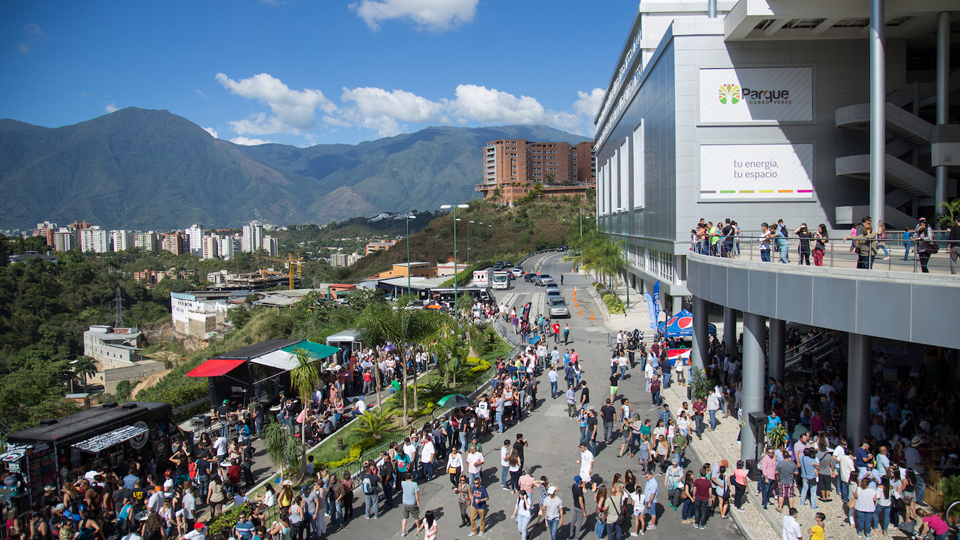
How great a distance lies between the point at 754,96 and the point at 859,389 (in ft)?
60.7

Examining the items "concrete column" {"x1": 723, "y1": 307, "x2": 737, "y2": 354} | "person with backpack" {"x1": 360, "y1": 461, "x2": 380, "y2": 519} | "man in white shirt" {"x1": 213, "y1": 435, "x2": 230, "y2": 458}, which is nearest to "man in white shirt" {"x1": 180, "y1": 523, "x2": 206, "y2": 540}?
"person with backpack" {"x1": 360, "y1": 461, "x2": 380, "y2": 519}

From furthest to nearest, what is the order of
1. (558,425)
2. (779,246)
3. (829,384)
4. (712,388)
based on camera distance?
(712,388)
(558,425)
(829,384)
(779,246)

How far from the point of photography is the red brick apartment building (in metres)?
173

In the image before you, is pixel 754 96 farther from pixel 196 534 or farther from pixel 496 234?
pixel 496 234

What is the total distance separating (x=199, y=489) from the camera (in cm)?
1228

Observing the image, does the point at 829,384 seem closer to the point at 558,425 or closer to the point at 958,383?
the point at 958,383

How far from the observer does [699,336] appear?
721 inches

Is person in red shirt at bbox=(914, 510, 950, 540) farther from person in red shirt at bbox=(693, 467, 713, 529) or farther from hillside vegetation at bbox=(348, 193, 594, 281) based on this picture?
hillside vegetation at bbox=(348, 193, 594, 281)

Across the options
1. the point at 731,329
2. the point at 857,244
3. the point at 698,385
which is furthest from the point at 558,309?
the point at 857,244

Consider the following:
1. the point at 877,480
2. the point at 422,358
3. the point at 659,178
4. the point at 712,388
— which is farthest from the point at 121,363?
the point at 877,480

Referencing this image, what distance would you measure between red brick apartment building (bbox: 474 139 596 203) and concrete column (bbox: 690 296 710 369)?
145134mm

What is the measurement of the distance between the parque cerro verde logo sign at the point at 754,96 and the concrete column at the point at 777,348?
14.1 meters

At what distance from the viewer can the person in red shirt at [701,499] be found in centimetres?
1002

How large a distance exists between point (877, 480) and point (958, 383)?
8.10 m
